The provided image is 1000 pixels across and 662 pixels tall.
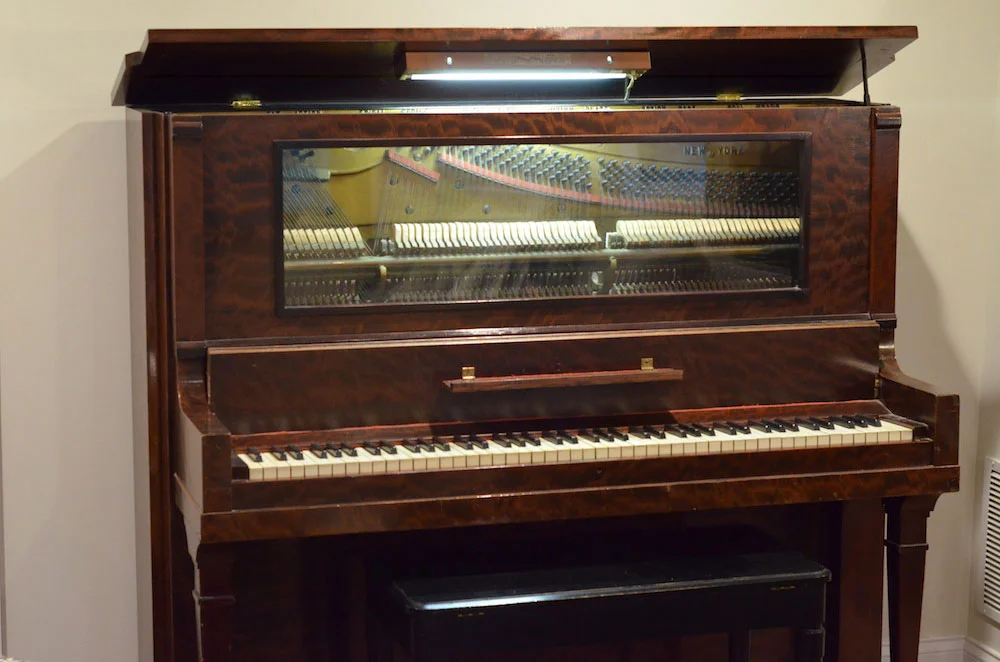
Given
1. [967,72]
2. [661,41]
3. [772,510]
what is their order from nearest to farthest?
[661,41]
[772,510]
[967,72]

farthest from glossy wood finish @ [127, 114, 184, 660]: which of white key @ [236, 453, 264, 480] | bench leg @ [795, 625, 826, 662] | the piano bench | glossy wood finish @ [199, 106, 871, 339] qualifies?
bench leg @ [795, 625, 826, 662]

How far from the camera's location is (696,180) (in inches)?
120

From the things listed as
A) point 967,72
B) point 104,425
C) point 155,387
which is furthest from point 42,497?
point 967,72

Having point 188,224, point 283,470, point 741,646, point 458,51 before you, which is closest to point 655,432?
point 741,646

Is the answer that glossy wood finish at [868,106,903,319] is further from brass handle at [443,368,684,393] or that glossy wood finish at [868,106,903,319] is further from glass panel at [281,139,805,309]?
brass handle at [443,368,684,393]

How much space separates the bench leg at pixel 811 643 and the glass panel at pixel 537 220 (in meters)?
0.78

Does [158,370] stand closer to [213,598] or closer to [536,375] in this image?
[213,598]

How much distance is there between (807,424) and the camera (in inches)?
117

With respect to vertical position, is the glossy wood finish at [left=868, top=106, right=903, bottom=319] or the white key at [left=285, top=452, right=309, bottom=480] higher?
the glossy wood finish at [left=868, top=106, right=903, bottom=319]

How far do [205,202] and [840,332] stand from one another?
4.77 feet

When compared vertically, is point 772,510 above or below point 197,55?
below

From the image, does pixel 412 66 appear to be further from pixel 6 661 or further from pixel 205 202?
pixel 6 661

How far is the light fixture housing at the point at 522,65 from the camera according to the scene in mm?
2879

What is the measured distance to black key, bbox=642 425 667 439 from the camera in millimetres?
2857
